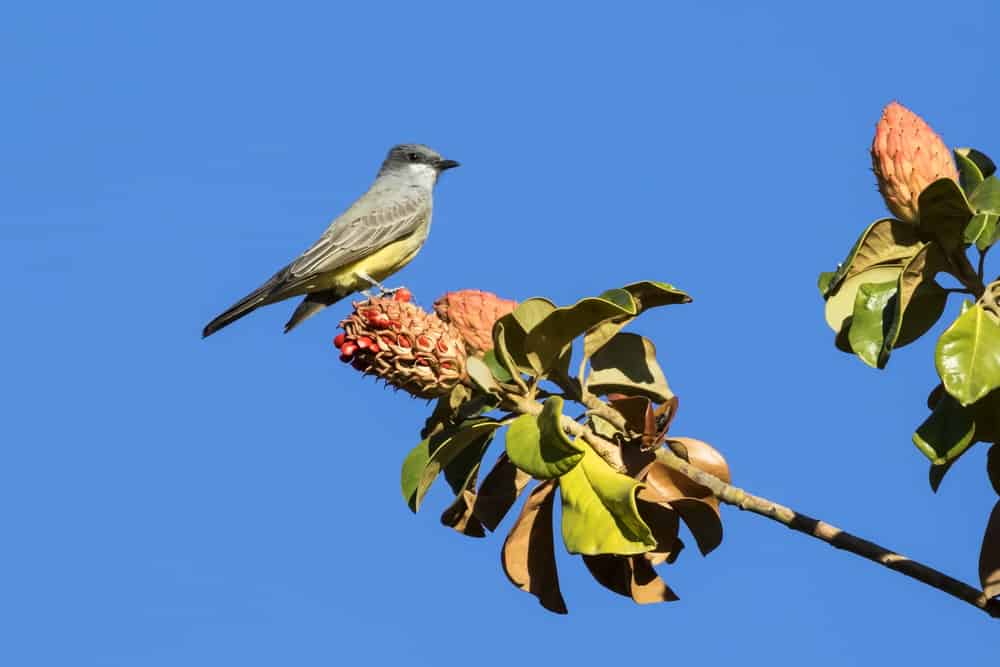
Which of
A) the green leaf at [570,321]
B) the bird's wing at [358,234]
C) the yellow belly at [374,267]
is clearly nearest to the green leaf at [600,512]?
the green leaf at [570,321]

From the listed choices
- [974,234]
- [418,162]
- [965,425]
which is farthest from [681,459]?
[418,162]

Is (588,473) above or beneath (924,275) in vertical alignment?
beneath

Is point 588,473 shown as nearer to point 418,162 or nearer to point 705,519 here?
point 705,519

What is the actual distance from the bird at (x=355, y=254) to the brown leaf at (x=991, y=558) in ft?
20.3

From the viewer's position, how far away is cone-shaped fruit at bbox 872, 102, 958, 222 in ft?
11.4

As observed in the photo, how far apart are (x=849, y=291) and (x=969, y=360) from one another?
1.90 feet

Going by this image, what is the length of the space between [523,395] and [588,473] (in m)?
0.41

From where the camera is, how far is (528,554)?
11.9 ft

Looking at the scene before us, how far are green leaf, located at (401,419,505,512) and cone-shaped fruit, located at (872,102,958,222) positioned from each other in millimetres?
1267

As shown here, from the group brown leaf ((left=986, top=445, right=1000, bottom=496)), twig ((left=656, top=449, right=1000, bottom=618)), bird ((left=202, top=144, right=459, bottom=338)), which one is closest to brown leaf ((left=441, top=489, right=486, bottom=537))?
twig ((left=656, top=449, right=1000, bottom=618))

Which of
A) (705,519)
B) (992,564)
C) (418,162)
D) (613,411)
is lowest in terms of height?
(992,564)

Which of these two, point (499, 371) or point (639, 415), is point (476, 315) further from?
point (639, 415)

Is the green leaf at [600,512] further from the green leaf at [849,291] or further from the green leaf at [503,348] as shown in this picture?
Result: the green leaf at [849,291]

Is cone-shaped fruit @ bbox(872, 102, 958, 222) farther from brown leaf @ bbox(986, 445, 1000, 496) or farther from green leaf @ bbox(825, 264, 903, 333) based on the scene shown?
brown leaf @ bbox(986, 445, 1000, 496)
